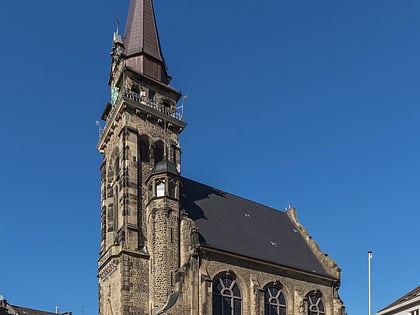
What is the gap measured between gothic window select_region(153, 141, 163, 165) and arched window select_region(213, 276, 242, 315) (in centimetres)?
985

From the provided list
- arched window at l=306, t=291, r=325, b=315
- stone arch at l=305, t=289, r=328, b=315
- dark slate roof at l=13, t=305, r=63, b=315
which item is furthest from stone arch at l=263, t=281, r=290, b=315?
dark slate roof at l=13, t=305, r=63, b=315

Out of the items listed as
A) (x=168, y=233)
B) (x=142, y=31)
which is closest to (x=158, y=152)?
(x=168, y=233)

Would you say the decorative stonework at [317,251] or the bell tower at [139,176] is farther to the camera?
the decorative stonework at [317,251]

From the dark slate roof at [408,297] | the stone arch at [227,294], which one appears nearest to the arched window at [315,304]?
the stone arch at [227,294]

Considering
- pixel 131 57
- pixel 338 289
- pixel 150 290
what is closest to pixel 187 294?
pixel 150 290

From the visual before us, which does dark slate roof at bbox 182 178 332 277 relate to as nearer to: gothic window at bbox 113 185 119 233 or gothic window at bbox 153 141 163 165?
gothic window at bbox 153 141 163 165

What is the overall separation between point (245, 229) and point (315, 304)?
7.43 m

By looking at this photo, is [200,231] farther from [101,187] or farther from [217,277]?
[101,187]

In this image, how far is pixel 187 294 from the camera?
32188 millimetres

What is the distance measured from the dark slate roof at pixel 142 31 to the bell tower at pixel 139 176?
0.25 ft

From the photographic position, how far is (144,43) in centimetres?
4297

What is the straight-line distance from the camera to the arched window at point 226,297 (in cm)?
3419

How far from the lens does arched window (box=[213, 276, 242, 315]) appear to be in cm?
3419

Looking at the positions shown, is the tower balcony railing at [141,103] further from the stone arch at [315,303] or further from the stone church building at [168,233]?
the stone arch at [315,303]
